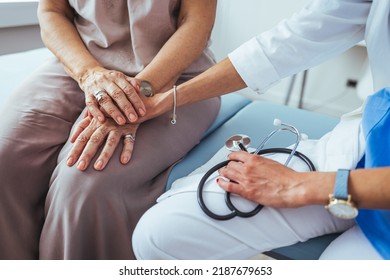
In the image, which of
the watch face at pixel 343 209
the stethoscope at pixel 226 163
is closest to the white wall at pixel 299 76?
the stethoscope at pixel 226 163

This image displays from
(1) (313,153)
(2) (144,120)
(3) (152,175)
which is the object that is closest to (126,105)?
(2) (144,120)

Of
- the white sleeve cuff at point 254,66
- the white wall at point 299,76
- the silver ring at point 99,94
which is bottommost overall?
the white wall at point 299,76

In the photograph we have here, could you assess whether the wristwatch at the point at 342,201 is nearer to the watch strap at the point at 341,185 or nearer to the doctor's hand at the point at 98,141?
the watch strap at the point at 341,185

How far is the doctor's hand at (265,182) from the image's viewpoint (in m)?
0.64

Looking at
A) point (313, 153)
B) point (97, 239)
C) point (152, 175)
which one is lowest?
point (97, 239)

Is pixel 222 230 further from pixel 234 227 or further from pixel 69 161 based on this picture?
pixel 69 161

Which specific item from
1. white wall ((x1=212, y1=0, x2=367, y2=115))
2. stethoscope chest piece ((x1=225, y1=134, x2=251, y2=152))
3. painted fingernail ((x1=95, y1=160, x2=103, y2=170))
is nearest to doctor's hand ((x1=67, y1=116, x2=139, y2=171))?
painted fingernail ((x1=95, y1=160, x2=103, y2=170))

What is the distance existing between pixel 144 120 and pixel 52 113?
0.27 meters

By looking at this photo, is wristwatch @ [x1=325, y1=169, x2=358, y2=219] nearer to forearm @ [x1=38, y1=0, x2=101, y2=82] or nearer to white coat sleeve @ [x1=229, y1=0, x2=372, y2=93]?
white coat sleeve @ [x1=229, y1=0, x2=372, y2=93]

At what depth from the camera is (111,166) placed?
808mm

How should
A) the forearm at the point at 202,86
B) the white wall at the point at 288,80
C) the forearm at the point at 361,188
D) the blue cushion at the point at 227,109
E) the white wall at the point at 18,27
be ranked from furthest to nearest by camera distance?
the white wall at the point at 288,80
the white wall at the point at 18,27
the blue cushion at the point at 227,109
the forearm at the point at 202,86
the forearm at the point at 361,188

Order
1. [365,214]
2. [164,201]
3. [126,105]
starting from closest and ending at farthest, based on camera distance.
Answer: [365,214] → [164,201] → [126,105]

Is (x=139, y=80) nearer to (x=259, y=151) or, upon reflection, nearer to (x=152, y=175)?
(x=152, y=175)

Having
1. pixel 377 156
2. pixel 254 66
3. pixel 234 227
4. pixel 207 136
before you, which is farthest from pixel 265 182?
pixel 207 136
